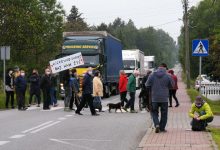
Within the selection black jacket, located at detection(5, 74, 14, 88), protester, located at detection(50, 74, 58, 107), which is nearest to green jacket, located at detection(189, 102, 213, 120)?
black jacket, located at detection(5, 74, 14, 88)

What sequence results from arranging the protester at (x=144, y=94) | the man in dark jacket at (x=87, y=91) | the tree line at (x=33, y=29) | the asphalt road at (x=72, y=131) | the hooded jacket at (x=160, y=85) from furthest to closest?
the tree line at (x=33, y=29), the protester at (x=144, y=94), the man in dark jacket at (x=87, y=91), the hooded jacket at (x=160, y=85), the asphalt road at (x=72, y=131)

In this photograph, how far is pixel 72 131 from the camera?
642 inches

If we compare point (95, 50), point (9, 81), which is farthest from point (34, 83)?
point (95, 50)

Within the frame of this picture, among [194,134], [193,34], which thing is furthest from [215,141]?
[193,34]

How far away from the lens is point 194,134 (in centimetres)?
1479

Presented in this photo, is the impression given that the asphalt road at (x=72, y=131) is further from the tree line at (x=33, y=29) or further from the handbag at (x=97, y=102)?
the tree line at (x=33, y=29)

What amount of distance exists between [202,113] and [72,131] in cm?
347

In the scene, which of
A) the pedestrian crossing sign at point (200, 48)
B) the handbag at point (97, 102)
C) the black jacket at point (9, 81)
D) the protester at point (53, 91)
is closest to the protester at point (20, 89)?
the black jacket at point (9, 81)

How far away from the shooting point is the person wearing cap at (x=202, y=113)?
15453mm

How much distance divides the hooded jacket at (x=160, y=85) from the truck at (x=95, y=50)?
1734 centimetres

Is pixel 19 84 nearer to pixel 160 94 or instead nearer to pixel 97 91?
pixel 97 91

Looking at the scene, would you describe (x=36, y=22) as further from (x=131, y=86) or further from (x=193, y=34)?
(x=193, y=34)

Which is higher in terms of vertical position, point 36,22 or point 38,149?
point 36,22

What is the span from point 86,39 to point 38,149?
2356cm
